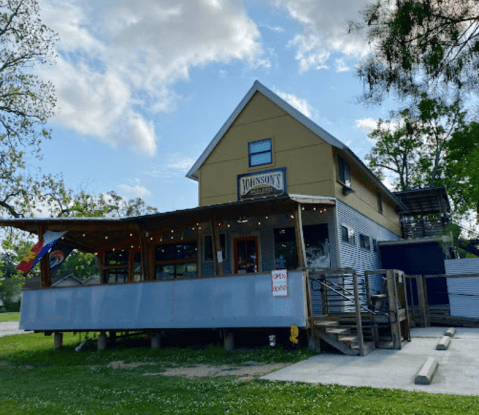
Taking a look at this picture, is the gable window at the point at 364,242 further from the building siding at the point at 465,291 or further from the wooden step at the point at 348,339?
the wooden step at the point at 348,339

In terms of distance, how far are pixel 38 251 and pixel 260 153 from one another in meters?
7.98

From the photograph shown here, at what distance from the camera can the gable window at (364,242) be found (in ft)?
53.5

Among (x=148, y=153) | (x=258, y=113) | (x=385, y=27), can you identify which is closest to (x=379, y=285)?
(x=258, y=113)

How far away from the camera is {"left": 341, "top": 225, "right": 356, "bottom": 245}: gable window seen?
13.9 meters

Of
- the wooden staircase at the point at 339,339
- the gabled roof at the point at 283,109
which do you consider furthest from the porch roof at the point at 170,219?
the wooden staircase at the point at 339,339

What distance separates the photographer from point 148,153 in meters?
32.4

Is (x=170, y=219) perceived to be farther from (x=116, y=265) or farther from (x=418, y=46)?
(x=418, y=46)

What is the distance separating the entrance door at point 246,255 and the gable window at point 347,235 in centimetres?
286

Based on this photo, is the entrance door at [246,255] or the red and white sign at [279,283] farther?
the entrance door at [246,255]

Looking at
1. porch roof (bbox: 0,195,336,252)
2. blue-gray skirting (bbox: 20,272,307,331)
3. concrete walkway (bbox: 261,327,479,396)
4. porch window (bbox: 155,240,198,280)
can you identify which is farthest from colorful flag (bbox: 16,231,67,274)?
concrete walkway (bbox: 261,327,479,396)

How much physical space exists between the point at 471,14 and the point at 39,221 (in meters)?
11.7

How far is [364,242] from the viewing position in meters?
16.8

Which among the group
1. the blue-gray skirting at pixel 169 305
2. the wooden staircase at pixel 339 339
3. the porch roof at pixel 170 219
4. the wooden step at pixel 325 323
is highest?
the porch roof at pixel 170 219

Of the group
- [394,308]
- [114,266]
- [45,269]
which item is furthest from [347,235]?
[45,269]
